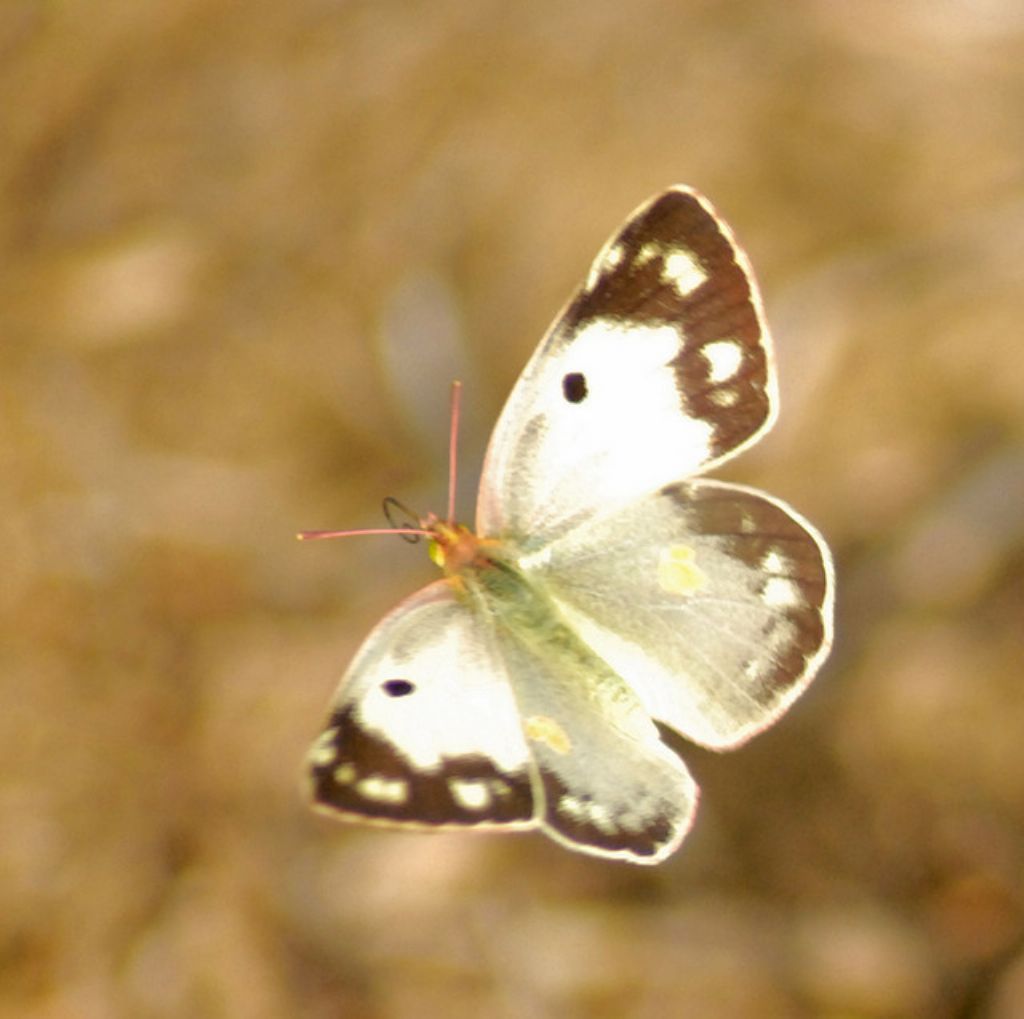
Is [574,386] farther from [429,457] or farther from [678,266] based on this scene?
[429,457]

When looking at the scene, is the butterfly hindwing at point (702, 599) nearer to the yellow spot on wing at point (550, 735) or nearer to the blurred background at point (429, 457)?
the yellow spot on wing at point (550, 735)

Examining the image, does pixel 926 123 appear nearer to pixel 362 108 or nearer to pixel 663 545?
pixel 362 108

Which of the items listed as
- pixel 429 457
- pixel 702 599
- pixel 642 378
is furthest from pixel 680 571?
pixel 429 457

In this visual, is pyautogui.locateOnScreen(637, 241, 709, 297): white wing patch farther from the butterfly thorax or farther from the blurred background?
the blurred background

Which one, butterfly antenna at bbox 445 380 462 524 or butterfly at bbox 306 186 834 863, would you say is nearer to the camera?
butterfly at bbox 306 186 834 863

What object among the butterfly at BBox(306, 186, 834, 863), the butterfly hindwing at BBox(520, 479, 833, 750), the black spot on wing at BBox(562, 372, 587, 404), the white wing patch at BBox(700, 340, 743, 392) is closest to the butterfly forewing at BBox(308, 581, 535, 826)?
the butterfly at BBox(306, 186, 834, 863)
